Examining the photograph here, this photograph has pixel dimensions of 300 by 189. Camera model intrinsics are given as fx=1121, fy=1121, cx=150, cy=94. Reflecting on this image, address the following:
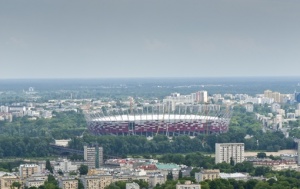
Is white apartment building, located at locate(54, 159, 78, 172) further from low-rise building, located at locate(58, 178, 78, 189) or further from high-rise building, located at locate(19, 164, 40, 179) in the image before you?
low-rise building, located at locate(58, 178, 78, 189)

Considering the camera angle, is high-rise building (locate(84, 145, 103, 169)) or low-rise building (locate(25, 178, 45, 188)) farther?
high-rise building (locate(84, 145, 103, 169))

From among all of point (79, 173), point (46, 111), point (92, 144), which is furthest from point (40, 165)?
point (46, 111)

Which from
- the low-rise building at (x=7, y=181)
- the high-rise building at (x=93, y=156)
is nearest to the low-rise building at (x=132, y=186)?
the low-rise building at (x=7, y=181)

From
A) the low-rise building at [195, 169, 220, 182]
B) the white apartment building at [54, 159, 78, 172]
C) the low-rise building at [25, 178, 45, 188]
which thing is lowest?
the white apartment building at [54, 159, 78, 172]

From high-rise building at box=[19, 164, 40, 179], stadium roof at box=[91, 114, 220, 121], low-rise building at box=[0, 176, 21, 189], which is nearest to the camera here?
low-rise building at box=[0, 176, 21, 189]

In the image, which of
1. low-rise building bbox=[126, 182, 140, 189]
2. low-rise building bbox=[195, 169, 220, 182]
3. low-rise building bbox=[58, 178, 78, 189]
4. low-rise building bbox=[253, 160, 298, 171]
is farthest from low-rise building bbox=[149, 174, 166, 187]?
low-rise building bbox=[253, 160, 298, 171]

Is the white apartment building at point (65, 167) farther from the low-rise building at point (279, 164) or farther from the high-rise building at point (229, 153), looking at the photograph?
the low-rise building at point (279, 164)

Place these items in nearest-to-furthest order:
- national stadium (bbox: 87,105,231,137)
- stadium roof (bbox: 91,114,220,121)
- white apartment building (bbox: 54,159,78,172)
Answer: white apartment building (bbox: 54,159,78,172), national stadium (bbox: 87,105,231,137), stadium roof (bbox: 91,114,220,121)
